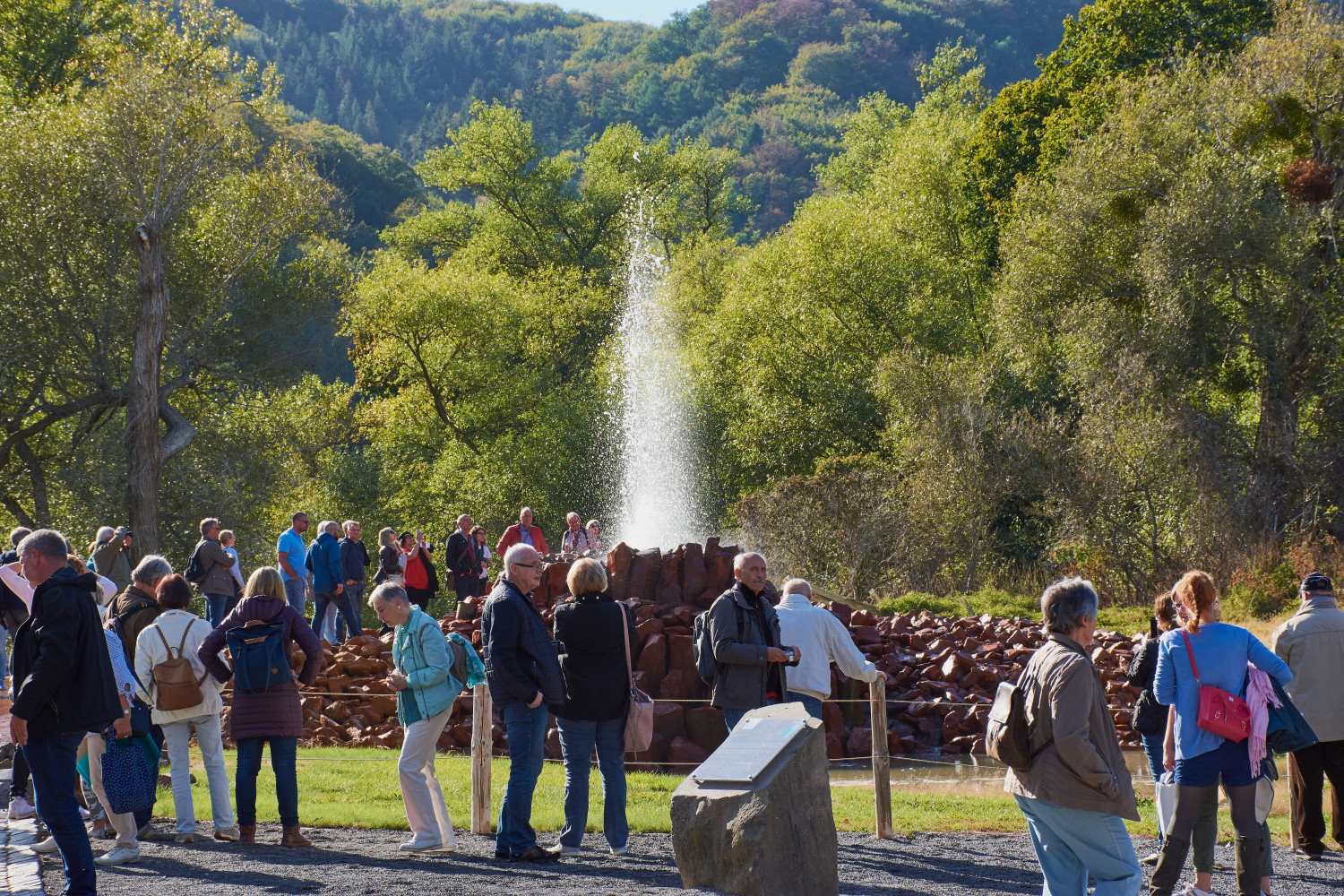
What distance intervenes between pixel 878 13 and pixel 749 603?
145809 millimetres

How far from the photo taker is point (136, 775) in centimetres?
793

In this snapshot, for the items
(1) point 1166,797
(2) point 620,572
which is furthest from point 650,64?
(1) point 1166,797

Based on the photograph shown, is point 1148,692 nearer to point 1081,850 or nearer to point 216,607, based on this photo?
point 1081,850

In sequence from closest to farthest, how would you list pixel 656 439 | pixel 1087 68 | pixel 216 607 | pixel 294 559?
pixel 216 607
pixel 294 559
pixel 1087 68
pixel 656 439

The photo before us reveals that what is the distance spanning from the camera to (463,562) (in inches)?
745

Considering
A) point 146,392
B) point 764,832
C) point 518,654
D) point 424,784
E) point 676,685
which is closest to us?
point 764,832

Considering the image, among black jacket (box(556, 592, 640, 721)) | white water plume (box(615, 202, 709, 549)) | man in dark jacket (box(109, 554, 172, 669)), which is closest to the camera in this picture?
black jacket (box(556, 592, 640, 721))

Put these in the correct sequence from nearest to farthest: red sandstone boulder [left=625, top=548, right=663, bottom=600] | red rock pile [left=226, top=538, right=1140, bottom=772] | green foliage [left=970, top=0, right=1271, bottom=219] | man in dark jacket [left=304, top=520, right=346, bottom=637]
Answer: red rock pile [left=226, top=538, right=1140, bottom=772] → red sandstone boulder [left=625, top=548, right=663, bottom=600] → man in dark jacket [left=304, top=520, right=346, bottom=637] → green foliage [left=970, top=0, right=1271, bottom=219]

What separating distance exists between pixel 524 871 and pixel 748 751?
191 centimetres

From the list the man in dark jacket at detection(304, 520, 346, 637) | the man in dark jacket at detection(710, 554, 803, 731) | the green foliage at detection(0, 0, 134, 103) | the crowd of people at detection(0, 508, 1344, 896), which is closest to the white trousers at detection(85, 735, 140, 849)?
the crowd of people at detection(0, 508, 1344, 896)

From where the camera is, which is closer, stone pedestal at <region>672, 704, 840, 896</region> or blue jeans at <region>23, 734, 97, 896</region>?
stone pedestal at <region>672, 704, 840, 896</region>

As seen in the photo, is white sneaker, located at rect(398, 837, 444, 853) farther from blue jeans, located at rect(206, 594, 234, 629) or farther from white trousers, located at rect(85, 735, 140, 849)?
blue jeans, located at rect(206, 594, 234, 629)

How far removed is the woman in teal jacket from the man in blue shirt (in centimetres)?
916

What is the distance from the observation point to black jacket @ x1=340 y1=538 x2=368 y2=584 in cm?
1781
